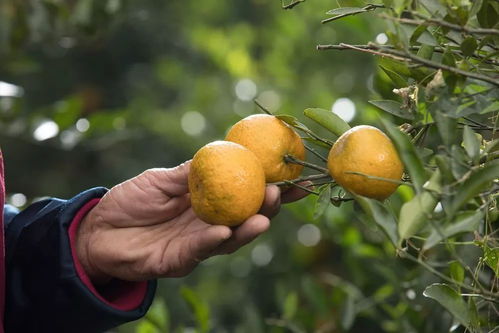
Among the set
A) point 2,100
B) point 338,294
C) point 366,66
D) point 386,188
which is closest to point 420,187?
point 386,188

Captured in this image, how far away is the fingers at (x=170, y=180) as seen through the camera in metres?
0.94

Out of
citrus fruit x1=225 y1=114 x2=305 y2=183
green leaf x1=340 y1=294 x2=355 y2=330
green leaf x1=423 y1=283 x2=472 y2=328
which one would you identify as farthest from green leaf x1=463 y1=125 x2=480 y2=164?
green leaf x1=340 y1=294 x2=355 y2=330

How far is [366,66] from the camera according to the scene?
2.53m

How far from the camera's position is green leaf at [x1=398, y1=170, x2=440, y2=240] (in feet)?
2.05

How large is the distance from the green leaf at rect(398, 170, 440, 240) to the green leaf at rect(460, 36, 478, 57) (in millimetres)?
101

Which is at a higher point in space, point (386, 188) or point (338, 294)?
point (386, 188)

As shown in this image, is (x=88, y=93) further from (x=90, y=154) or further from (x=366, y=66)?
Answer: (x=366, y=66)

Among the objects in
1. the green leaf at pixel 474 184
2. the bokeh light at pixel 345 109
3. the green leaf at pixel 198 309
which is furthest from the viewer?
the bokeh light at pixel 345 109

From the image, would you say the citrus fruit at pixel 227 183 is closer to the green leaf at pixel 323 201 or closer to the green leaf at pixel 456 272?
the green leaf at pixel 323 201

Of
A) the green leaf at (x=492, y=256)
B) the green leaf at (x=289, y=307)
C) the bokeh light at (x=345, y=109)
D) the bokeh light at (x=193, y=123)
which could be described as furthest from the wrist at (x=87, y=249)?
the bokeh light at (x=193, y=123)

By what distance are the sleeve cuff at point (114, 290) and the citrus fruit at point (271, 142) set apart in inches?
13.1

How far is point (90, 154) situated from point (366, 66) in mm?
894

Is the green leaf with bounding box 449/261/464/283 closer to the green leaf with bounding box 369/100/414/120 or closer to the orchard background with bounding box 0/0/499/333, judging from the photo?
the orchard background with bounding box 0/0/499/333

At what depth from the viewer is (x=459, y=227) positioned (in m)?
0.62
